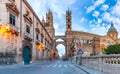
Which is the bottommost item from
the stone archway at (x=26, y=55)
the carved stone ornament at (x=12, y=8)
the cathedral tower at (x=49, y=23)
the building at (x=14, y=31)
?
the stone archway at (x=26, y=55)

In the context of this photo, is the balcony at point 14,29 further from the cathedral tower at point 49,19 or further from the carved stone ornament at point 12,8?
the cathedral tower at point 49,19

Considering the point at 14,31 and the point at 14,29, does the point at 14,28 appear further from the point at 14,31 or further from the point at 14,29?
the point at 14,31

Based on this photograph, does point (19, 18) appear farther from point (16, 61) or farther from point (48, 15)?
point (48, 15)

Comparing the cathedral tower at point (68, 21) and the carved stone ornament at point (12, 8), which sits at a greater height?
the cathedral tower at point (68, 21)

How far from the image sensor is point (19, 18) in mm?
37719

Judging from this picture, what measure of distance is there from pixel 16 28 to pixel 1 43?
5686 mm

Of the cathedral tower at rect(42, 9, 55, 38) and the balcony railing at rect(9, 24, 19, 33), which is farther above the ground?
the cathedral tower at rect(42, 9, 55, 38)

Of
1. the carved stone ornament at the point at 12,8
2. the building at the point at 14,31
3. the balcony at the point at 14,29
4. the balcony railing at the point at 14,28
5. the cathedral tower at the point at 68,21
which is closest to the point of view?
the building at the point at 14,31

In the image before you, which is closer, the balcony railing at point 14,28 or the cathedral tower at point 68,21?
the balcony railing at point 14,28

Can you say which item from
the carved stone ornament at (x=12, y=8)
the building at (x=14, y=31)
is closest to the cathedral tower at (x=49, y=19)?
the building at (x=14, y=31)

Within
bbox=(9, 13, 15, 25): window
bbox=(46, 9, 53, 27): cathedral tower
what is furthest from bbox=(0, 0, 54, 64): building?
bbox=(46, 9, 53, 27): cathedral tower

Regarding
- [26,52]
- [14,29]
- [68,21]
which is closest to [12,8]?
[14,29]

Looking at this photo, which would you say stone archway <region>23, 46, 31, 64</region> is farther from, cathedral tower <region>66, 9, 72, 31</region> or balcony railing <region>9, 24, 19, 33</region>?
cathedral tower <region>66, 9, 72, 31</region>

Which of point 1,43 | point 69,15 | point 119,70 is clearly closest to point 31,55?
point 1,43
